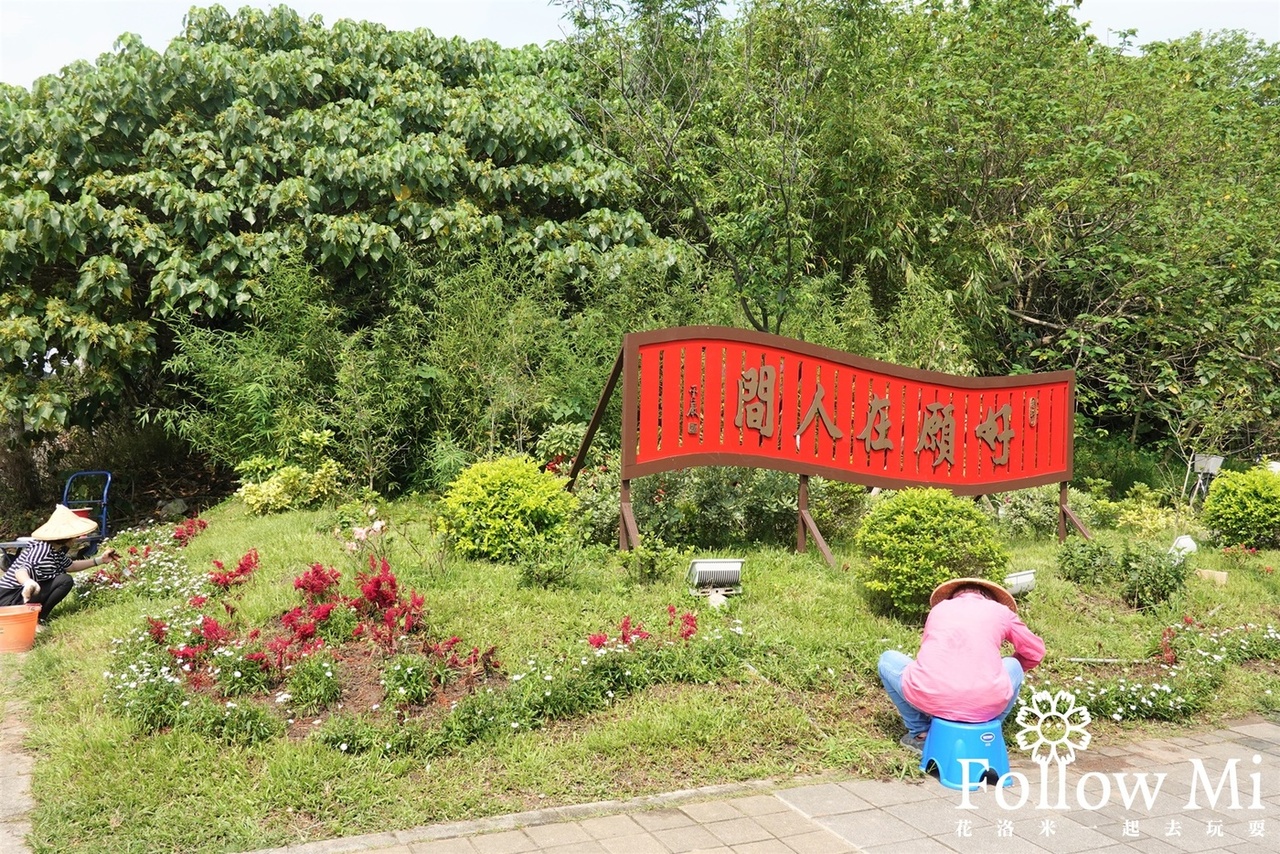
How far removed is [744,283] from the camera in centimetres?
1023

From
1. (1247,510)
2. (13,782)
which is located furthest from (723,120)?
(13,782)

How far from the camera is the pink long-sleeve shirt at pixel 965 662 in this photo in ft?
13.2

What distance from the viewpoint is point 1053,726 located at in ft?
15.5

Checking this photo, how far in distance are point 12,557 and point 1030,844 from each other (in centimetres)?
682

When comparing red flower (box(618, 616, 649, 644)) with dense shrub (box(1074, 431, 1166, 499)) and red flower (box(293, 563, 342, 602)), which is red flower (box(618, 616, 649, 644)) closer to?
red flower (box(293, 563, 342, 602))

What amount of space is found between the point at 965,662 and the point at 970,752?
1.18 ft

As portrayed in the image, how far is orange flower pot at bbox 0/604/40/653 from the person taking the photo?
5.55m

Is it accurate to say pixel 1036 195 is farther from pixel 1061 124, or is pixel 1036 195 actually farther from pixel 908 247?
pixel 908 247

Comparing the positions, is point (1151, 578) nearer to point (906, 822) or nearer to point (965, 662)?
point (965, 662)

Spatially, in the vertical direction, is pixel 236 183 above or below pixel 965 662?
above

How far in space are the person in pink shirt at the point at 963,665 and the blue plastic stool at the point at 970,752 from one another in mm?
40

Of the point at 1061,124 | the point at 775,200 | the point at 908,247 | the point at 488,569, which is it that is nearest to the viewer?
the point at 488,569

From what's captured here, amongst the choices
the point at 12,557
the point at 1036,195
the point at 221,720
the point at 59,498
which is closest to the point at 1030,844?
the point at 221,720

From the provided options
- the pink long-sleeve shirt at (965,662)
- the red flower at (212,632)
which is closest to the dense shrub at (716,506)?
the pink long-sleeve shirt at (965,662)
